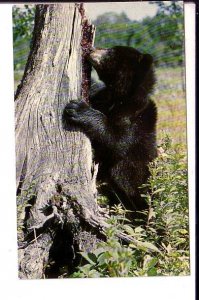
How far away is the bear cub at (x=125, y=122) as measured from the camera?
16.8 feet

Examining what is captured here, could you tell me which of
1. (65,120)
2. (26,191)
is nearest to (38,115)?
(65,120)

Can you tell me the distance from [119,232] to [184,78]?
1.29m

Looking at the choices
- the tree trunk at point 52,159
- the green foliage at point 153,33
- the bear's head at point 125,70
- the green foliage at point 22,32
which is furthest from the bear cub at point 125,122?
the green foliage at point 22,32

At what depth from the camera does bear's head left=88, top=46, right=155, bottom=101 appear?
5.06 metres

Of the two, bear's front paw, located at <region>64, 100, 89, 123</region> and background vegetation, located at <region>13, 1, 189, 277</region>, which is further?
bear's front paw, located at <region>64, 100, 89, 123</region>

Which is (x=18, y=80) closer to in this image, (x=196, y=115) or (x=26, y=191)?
(x=26, y=191)

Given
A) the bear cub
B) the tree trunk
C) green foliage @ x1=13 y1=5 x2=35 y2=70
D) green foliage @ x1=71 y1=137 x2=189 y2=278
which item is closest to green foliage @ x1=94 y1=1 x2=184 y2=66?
the bear cub

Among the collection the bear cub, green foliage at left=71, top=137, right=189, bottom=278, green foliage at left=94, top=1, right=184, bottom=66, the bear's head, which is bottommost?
green foliage at left=71, top=137, right=189, bottom=278

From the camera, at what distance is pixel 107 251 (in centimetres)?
429

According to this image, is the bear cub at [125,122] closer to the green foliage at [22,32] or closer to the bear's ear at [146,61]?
the bear's ear at [146,61]

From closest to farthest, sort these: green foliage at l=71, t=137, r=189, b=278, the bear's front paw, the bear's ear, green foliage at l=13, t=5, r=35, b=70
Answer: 1. green foliage at l=71, t=137, r=189, b=278
2. green foliage at l=13, t=5, r=35, b=70
3. the bear's front paw
4. the bear's ear

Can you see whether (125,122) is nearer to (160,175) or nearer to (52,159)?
(160,175)

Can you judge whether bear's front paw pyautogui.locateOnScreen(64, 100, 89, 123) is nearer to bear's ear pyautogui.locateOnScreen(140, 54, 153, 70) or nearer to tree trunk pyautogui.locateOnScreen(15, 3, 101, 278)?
tree trunk pyautogui.locateOnScreen(15, 3, 101, 278)

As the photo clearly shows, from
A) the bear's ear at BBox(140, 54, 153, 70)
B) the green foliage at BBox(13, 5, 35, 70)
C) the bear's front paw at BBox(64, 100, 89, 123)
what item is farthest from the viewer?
the bear's ear at BBox(140, 54, 153, 70)
